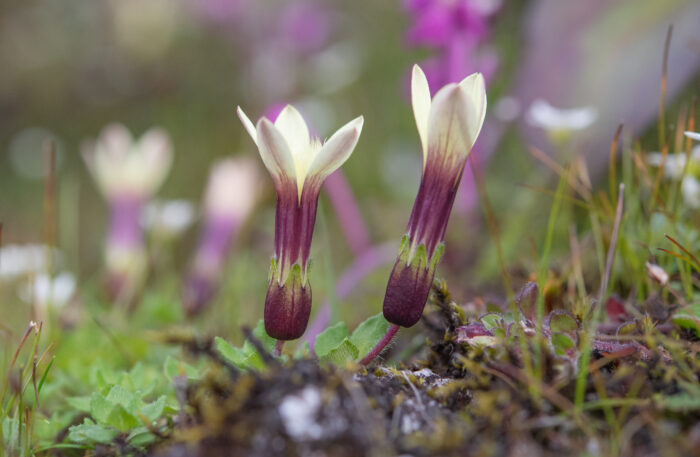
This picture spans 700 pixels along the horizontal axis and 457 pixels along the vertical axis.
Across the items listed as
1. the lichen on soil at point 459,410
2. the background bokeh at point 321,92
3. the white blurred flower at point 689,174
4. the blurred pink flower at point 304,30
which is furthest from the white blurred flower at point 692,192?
the blurred pink flower at point 304,30

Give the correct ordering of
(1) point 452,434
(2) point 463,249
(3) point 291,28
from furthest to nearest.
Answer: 1. (3) point 291,28
2. (2) point 463,249
3. (1) point 452,434

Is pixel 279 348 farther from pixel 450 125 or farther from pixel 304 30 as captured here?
pixel 304 30

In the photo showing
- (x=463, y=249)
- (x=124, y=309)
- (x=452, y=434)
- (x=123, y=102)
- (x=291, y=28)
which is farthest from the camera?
(x=123, y=102)

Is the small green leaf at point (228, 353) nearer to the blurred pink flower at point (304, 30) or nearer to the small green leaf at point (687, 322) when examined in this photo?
the small green leaf at point (687, 322)

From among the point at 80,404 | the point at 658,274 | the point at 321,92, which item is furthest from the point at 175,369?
the point at 321,92

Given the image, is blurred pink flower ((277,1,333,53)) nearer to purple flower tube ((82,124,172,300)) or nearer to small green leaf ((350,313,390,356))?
purple flower tube ((82,124,172,300))

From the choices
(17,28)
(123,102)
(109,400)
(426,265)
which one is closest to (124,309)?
(109,400)

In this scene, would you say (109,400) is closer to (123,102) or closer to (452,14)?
(452,14)
